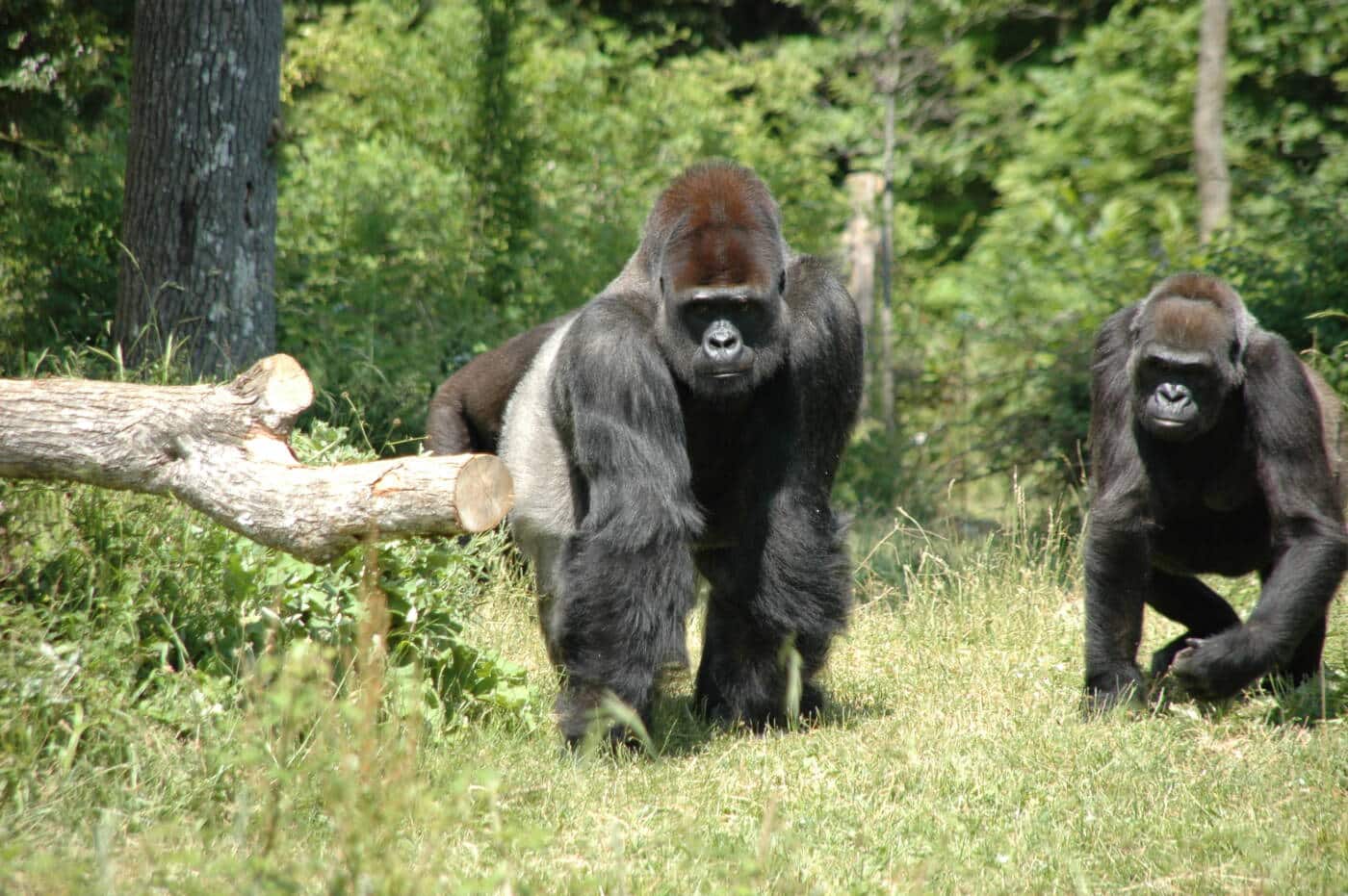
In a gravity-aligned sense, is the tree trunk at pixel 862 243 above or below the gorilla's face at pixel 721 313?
below

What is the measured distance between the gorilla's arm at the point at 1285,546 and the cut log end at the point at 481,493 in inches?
75.2

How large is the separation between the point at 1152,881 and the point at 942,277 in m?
10.4

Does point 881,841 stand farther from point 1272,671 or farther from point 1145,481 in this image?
point 1272,671

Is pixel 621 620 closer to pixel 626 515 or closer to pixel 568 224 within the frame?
pixel 626 515

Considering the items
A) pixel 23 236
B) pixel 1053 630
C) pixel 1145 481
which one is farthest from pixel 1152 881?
pixel 23 236

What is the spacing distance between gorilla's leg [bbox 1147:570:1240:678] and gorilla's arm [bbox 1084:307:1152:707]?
33 centimetres

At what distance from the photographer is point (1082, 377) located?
717 cm

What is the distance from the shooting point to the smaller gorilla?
574 centimetres

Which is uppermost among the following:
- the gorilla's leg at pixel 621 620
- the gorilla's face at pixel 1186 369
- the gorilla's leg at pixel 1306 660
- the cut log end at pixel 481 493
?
the gorilla's face at pixel 1186 369

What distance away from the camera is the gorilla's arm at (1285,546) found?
3623mm

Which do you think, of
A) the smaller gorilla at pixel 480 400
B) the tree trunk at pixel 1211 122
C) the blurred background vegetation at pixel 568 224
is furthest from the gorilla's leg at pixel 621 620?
the tree trunk at pixel 1211 122

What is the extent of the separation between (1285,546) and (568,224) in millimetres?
6120

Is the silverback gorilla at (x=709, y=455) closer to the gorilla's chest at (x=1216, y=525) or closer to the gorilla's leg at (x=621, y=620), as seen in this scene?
the gorilla's leg at (x=621, y=620)

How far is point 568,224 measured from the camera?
9.05m
